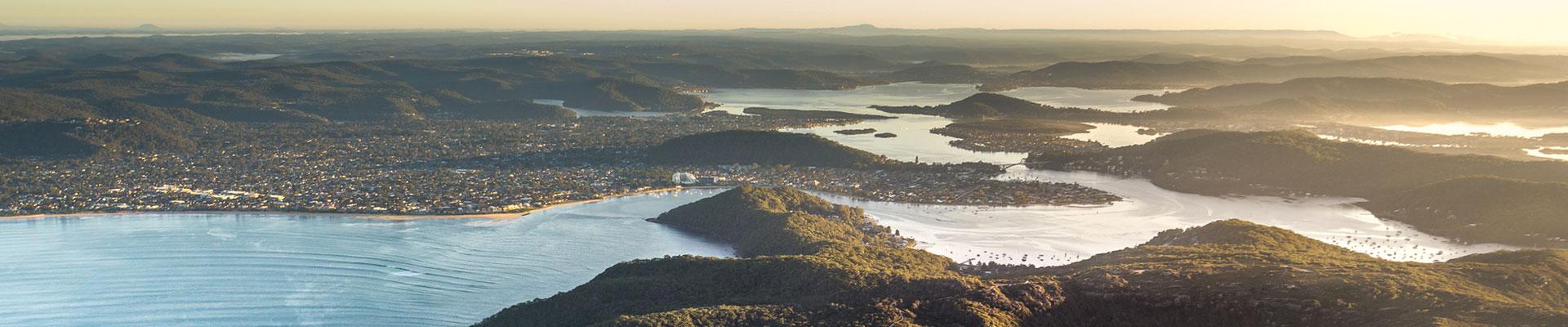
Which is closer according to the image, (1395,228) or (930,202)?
(1395,228)

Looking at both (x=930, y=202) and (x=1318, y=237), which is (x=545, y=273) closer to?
(x=930, y=202)

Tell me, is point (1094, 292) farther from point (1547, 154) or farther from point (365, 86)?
point (365, 86)

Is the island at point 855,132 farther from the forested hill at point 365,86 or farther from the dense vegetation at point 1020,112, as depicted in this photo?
the forested hill at point 365,86

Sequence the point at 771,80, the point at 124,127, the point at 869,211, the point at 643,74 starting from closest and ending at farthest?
1. the point at 869,211
2. the point at 124,127
3. the point at 771,80
4. the point at 643,74

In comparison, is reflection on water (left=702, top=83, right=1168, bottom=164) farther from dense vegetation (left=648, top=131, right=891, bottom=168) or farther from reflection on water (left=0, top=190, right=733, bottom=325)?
reflection on water (left=0, top=190, right=733, bottom=325)

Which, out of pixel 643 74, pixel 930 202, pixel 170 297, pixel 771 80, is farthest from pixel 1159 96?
pixel 170 297
